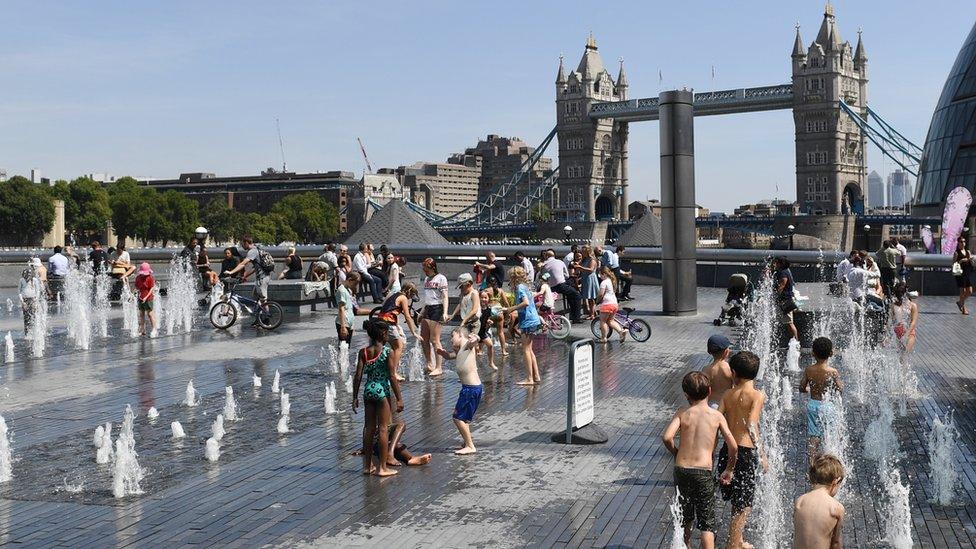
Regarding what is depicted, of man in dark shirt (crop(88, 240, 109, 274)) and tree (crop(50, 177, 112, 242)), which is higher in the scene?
tree (crop(50, 177, 112, 242))

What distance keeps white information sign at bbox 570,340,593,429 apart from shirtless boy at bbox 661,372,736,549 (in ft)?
12.0

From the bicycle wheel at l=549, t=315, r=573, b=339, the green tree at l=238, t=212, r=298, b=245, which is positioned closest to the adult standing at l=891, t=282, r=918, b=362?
the bicycle wheel at l=549, t=315, r=573, b=339

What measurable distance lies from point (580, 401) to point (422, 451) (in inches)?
67.0

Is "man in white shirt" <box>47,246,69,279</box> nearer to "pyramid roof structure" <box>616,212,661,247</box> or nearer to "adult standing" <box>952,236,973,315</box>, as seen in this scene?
"adult standing" <box>952,236,973,315</box>

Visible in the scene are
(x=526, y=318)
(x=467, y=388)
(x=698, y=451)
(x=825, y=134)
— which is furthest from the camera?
(x=825, y=134)

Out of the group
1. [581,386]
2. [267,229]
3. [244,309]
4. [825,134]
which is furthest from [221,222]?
[581,386]

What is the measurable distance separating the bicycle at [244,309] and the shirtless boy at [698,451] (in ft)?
52.2

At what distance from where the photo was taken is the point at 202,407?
13.1 metres

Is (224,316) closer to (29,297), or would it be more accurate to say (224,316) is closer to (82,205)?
(29,297)

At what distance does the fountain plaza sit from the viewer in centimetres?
805

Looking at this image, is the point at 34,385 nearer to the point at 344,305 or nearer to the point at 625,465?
the point at 344,305

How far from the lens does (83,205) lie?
471 feet

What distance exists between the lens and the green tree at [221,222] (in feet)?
511

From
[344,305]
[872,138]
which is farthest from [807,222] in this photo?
[344,305]
